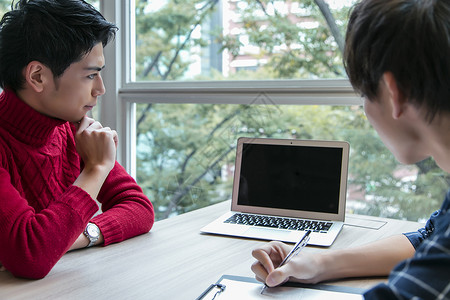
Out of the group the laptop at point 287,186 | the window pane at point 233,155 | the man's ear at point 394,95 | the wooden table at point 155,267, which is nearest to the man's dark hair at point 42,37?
the wooden table at point 155,267

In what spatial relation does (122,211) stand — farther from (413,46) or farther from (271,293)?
(413,46)

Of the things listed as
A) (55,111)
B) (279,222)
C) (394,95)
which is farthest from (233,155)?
(394,95)

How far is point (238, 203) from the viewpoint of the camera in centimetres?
161

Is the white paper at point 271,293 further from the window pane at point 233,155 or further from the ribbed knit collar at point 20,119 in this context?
the window pane at point 233,155

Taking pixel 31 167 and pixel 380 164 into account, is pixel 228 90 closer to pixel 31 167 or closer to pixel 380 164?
pixel 380 164

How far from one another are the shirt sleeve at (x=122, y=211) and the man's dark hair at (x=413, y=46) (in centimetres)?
79

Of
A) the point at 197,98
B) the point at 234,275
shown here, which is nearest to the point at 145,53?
the point at 197,98

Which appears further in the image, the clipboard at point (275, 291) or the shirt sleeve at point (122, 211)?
the shirt sleeve at point (122, 211)

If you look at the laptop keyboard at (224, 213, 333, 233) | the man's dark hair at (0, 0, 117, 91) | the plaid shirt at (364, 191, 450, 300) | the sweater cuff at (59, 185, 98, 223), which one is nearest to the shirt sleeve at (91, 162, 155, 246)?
the sweater cuff at (59, 185, 98, 223)

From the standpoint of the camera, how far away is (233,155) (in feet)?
7.85

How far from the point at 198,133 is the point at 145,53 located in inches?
20.6

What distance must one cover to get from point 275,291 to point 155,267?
0.94ft

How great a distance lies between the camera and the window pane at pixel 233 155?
2053mm

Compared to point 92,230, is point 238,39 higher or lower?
higher
